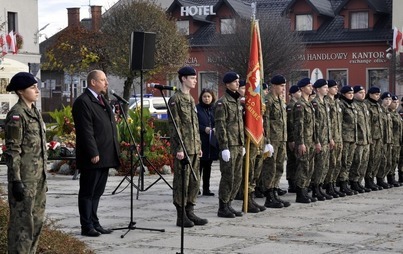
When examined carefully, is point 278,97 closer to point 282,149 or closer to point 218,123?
point 282,149

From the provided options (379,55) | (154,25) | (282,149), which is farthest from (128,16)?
(282,149)

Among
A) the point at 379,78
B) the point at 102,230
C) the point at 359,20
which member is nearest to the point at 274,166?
the point at 102,230

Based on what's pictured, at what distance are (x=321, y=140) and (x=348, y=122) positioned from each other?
1.37 meters

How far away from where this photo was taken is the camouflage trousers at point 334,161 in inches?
663

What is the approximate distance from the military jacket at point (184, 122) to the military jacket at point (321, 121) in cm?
376

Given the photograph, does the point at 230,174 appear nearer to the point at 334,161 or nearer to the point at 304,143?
the point at 304,143

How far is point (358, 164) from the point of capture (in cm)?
1773

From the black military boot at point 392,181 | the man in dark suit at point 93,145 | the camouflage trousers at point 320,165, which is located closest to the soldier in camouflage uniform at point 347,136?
the camouflage trousers at point 320,165

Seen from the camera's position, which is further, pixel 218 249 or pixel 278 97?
pixel 278 97

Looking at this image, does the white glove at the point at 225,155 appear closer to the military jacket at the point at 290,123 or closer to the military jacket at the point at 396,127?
the military jacket at the point at 290,123

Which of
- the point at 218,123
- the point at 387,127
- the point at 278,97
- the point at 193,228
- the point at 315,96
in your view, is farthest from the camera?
the point at 387,127

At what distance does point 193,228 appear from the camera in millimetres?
12719

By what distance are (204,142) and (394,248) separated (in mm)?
6672

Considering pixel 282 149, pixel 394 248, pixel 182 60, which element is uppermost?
pixel 182 60
